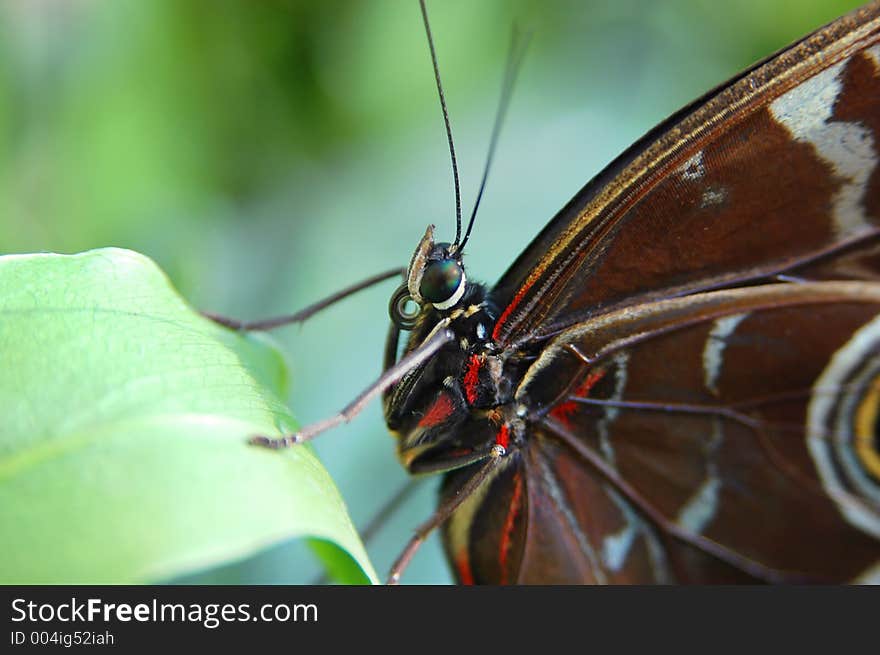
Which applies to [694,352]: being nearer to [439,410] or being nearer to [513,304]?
[513,304]

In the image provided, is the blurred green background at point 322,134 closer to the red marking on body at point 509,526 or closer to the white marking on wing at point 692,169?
the red marking on body at point 509,526

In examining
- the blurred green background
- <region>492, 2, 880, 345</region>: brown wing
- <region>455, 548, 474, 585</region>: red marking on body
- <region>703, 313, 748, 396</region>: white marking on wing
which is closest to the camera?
<region>492, 2, 880, 345</region>: brown wing

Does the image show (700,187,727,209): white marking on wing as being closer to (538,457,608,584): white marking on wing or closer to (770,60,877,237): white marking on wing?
(770,60,877,237): white marking on wing

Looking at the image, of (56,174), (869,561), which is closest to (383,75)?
(56,174)

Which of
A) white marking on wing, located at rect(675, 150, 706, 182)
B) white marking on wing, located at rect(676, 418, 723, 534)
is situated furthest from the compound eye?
white marking on wing, located at rect(676, 418, 723, 534)

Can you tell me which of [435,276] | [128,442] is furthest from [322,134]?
[128,442]

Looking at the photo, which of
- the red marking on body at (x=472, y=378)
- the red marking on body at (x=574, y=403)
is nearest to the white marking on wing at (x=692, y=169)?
the red marking on body at (x=574, y=403)
